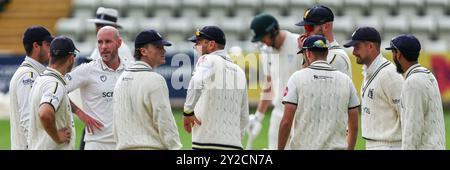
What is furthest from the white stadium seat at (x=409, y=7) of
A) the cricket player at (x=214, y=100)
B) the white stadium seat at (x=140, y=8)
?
the cricket player at (x=214, y=100)

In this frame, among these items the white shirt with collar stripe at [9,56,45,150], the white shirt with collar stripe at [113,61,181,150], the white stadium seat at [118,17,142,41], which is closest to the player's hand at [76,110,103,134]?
the white shirt with collar stripe at [9,56,45,150]

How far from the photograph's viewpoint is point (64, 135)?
8750 mm

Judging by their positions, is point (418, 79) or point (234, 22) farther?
point (234, 22)

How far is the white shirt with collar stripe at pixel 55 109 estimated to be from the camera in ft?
28.5

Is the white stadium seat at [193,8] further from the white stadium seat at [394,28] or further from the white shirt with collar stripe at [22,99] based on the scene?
the white shirt with collar stripe at [22,99]

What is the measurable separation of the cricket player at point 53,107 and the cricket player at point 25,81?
71 cm

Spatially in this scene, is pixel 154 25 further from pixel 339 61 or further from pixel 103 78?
pixel 339 61

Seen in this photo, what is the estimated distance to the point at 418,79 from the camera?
341 inches

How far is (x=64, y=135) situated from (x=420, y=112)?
3.04m

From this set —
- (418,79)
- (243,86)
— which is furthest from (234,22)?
(418,79)

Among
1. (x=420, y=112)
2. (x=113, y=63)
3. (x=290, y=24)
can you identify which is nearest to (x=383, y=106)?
(x=420, y=112)

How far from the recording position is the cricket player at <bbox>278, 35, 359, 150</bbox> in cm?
909
